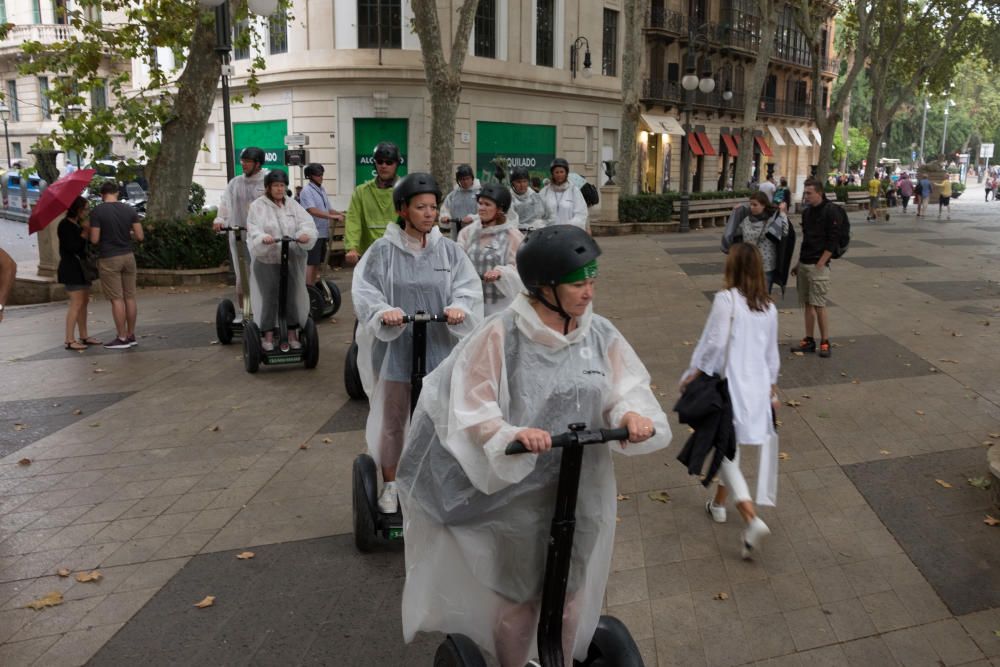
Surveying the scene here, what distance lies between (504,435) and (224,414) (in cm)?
505

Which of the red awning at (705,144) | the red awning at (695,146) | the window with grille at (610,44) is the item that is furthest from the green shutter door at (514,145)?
the red awning at (705,144)

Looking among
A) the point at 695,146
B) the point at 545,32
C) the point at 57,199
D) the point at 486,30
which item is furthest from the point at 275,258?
the point at 695,146

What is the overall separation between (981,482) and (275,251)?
5907mm

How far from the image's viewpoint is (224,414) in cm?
698

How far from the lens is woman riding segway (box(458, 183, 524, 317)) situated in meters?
6.65

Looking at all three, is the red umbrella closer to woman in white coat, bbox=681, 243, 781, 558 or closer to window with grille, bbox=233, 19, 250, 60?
woman in white coat, bbox=681, 243, 781, 558

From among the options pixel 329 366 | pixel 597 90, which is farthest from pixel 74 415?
pixel 597 90

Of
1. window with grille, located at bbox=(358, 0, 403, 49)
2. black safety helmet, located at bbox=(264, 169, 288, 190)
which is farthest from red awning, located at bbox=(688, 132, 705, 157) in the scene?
black safety helmet, located at bbox=(264, 169, 288, 190)

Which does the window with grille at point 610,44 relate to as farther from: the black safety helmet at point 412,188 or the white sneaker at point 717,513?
the black safety helmet at point 412,188

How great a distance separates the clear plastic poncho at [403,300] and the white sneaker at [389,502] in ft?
0.51

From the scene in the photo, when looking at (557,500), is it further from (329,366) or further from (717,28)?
(717,28)

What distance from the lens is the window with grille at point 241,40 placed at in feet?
47.7

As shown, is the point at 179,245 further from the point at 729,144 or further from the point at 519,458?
the point at 729,144

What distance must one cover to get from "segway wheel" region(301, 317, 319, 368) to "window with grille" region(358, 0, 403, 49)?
17651 millimetres
